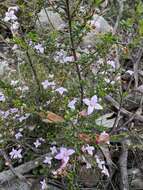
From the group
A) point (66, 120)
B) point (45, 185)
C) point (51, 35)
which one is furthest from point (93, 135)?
point (51, 35)

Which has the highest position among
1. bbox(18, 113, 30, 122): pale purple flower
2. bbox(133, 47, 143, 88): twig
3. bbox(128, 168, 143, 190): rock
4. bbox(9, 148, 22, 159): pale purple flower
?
bbox(133, 47, 143, 88): twig

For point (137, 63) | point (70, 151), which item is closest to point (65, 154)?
point (70, 151)

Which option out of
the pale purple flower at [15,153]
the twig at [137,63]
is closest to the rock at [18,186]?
the pale purple flower at [15,153]

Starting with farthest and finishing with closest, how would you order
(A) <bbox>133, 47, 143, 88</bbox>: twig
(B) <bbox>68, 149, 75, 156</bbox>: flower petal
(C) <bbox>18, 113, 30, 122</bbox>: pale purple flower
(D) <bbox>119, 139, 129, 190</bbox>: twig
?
(A) <bbox>133, 47, 143, 88</bbox>: twig → (C) <bbox>18, 113, 30, 122</bbox>: pale purple flower → (D) <bbox>119, 139, 129, 190</bbox>: twig → (B) <bbox>68, 149, 75, 156</bbox>: flower petal

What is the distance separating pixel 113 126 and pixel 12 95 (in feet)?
2.70

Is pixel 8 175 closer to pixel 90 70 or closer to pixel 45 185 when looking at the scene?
pixel 45 185

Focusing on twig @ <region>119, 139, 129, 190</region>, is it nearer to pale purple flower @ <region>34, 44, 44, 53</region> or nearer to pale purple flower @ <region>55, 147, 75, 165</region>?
pale purple flower @ <region>55, 147, 75, 165</region>

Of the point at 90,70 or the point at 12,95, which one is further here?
the point at 90,70

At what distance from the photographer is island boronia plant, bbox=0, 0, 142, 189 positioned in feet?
8.84

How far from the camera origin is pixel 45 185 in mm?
3031

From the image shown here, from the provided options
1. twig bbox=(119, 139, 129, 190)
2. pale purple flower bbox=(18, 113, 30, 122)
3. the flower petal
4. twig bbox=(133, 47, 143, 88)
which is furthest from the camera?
twig bbox=(133, 47, 143, 88)

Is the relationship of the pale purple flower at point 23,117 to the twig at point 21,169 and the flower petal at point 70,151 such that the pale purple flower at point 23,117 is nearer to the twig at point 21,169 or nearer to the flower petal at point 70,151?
the twig at point 21,169

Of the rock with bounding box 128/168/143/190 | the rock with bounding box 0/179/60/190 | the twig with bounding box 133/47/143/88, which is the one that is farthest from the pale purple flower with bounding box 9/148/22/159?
the twig with bounding box 133/47/143/88

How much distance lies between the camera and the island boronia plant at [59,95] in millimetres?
2693
